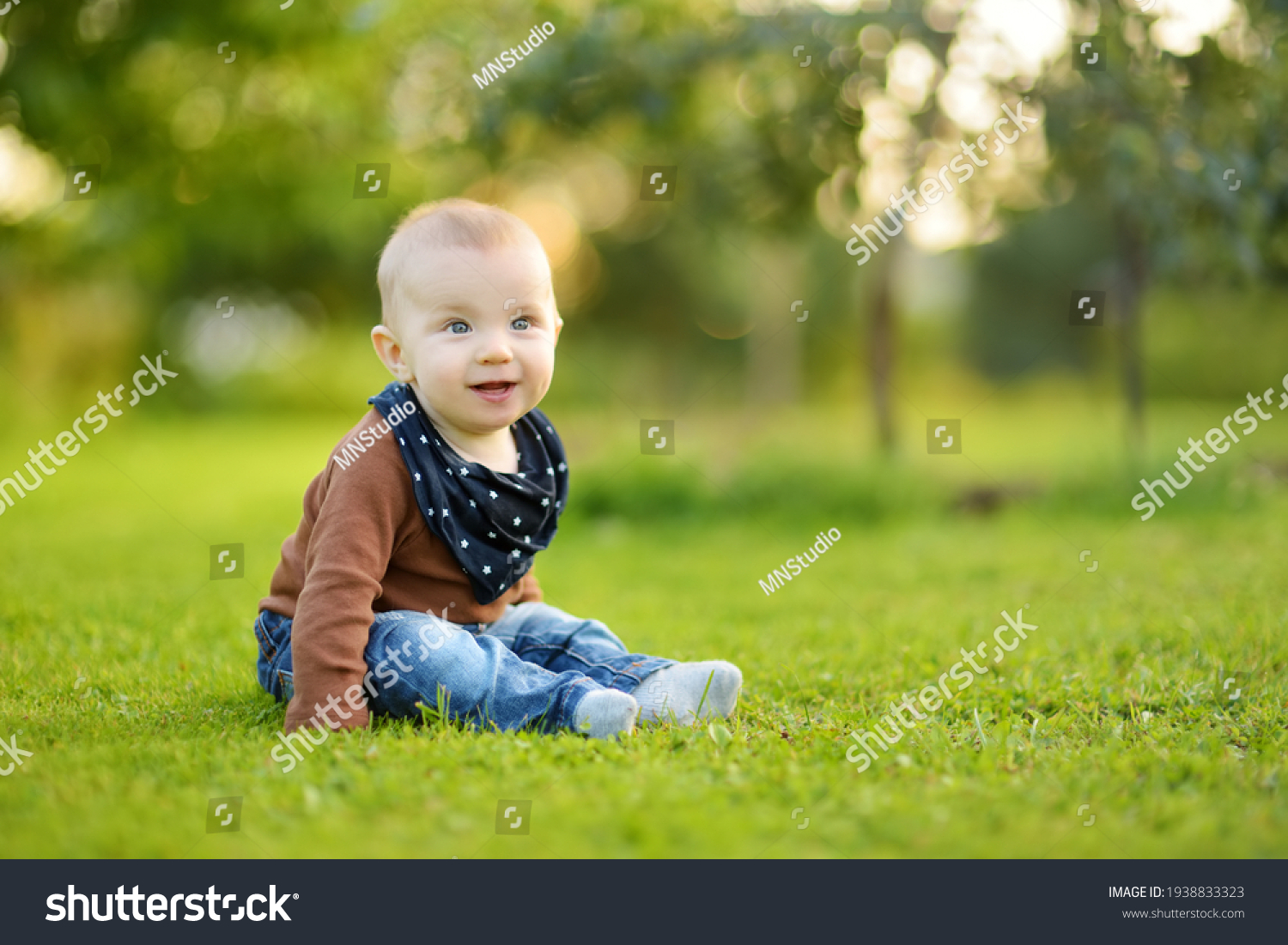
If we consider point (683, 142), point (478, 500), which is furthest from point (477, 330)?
point (683, 142)

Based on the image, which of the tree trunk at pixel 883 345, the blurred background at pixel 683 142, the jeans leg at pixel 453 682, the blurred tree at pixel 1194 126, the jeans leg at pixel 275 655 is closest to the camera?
the jeans leg at pixel 453 682

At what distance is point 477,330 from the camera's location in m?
2.22

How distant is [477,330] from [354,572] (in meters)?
0.58

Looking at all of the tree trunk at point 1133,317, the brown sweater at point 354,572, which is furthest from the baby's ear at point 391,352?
the tree trunk at point 1133,317

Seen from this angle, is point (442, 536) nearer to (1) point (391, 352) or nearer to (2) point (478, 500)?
(2) point (478, 500)

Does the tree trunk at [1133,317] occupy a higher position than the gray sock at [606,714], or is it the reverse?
the tree trunk at [1133,317]

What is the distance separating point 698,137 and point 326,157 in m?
5.01

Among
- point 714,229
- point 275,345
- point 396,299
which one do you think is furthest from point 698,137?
point 275,345

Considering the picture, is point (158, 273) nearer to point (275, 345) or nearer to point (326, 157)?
point (326, 157)

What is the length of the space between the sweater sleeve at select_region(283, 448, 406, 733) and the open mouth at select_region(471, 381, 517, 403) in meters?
0.24

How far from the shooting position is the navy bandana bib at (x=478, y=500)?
2.21 metres

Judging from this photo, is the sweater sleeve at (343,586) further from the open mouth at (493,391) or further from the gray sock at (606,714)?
the gray sock at (606,714)

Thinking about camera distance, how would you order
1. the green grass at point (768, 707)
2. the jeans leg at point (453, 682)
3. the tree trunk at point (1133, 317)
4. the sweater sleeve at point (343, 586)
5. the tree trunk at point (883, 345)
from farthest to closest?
the tree trunk at point (883, 345) < the tree trunk at point (1133, 317) < the jeans leg at point (453, 682) < the sweater sleeve at point (343, 586) < the green grass at point (768, 707)

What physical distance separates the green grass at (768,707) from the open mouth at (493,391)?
72cm
